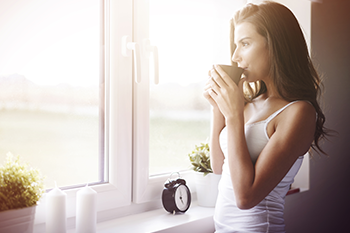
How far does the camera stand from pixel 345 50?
1942mm

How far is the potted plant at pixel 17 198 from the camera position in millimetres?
810

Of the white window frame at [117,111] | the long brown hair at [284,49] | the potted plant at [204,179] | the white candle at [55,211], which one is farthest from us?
the potted plant at [204,179]

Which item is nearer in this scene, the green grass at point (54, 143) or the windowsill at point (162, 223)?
the green grass at point (54, 143)

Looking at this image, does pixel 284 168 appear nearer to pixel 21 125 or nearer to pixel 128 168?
pixel 128 168

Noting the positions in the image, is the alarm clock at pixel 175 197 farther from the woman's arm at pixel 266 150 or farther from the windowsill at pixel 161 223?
the woman's arm at pixel 266 150

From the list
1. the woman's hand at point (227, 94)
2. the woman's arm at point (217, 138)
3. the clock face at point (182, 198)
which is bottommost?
Result: the clock face at point (182, 198)

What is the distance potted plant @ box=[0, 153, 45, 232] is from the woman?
1.95 feet

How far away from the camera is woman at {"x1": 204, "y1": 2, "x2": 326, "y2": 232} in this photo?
3.14 feet

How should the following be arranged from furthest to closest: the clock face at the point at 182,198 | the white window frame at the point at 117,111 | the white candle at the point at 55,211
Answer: the clock face at the point at 182,198 → the white window frame at the point at 117,111 → the white candle at the point at 55,211

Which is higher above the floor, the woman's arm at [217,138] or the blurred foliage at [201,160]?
the woman's arm at [217,138]

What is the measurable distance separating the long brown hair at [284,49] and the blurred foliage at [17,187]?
843 millimetres

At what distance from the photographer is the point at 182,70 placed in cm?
147

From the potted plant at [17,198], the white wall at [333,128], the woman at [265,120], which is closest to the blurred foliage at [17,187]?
the potted plant at [17,198]

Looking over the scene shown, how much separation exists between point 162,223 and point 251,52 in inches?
27.8
